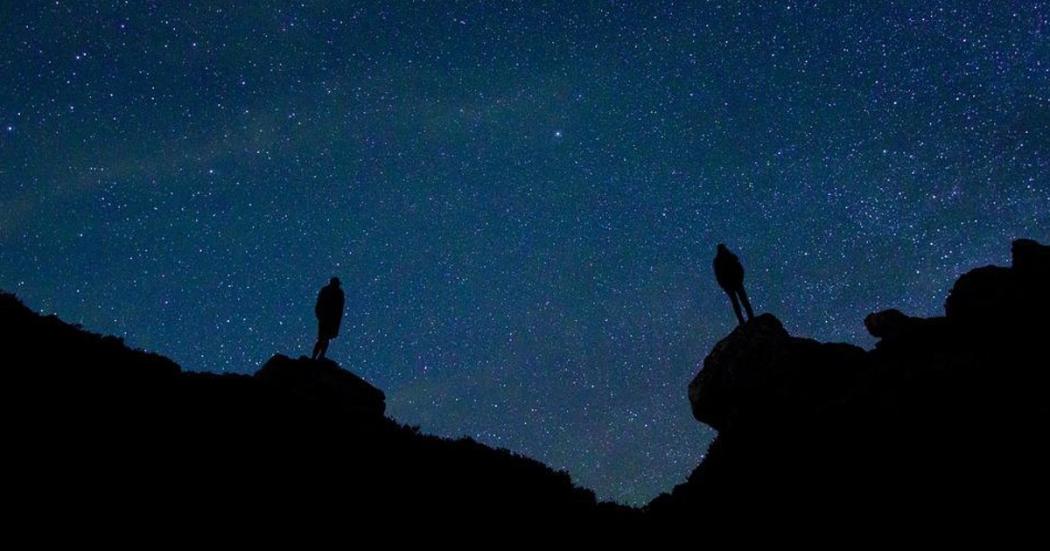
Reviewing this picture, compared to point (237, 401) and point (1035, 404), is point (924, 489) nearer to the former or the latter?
point (1035, 404)

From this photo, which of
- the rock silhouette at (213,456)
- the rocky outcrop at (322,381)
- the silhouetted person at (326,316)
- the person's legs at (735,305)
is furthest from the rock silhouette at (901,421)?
the silhouetted person at (326,316)

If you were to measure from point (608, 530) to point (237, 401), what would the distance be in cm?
A: 619

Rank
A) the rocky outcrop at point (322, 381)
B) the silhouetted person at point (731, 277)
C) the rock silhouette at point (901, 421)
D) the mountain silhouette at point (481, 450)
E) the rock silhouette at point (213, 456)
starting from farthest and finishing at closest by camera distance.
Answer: the silhouetted person at point (731, 277) < the rocky outcrop at point (322, 381) < the rock silhouette at point (901, 421) < the mountain silhouette at point (481, 450) < the rock silhouette at point (213, 456)

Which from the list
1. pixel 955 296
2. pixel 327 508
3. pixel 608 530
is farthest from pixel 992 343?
pixel 327 508

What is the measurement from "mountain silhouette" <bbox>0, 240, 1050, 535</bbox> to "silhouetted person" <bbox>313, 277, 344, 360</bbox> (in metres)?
2.33

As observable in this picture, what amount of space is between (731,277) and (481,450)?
451 inches

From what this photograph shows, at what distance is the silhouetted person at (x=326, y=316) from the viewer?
1734 cm

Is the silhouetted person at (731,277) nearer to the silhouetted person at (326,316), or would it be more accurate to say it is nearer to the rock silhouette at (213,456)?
the rock silhouette at (213,456)

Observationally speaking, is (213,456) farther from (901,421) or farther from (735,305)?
(735,305)

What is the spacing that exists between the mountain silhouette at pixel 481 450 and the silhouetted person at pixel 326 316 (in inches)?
91.8

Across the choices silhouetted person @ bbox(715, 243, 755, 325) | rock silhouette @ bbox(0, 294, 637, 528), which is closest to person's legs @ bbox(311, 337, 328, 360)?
rock silhouette @ bbox(0, 294, 637, 528)

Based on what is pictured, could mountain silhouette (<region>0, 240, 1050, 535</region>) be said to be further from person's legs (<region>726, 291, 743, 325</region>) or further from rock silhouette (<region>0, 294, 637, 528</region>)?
person's legs (<region>726, 291, 743, 325</region>)

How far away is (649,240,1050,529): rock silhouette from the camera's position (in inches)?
345

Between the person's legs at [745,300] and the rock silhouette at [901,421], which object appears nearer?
the rock silhouette at [901,421]
